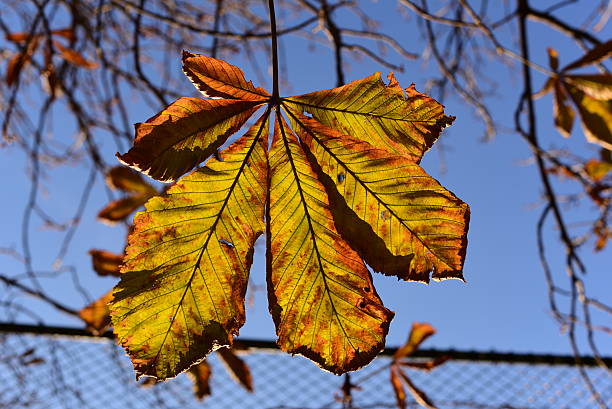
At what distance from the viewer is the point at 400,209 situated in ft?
1.65

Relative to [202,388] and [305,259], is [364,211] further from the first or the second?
[202,388]

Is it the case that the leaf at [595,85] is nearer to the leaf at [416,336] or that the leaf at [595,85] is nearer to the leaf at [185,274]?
the leaf at [416,336]

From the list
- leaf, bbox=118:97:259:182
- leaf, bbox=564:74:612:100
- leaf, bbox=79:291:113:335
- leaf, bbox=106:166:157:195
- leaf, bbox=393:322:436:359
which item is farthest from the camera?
leaf, bbox=106:166:157:195

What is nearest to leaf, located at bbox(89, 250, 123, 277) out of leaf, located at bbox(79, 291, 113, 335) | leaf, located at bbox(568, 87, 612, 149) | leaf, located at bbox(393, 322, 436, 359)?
leaf, located at bbox(79, 291, 113, 335)

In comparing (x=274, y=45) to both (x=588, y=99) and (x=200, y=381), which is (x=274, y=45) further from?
(x=200, y=381)

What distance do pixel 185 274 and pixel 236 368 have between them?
2.76ft

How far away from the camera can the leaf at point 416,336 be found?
1220 mm

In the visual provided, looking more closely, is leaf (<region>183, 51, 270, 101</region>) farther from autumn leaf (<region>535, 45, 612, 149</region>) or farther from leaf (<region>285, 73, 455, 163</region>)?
autumn leaf (<region>535, 45, 612, 149</region>)

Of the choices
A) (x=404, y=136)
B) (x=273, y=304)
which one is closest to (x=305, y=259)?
(x=273, y=304)

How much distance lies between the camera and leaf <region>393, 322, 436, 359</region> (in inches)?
48.0

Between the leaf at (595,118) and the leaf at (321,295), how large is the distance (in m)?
0.70

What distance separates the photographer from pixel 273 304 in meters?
0.49

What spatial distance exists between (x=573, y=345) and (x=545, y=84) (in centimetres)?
68

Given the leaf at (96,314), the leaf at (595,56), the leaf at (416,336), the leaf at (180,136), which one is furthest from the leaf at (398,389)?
the leaf at (180,136)
